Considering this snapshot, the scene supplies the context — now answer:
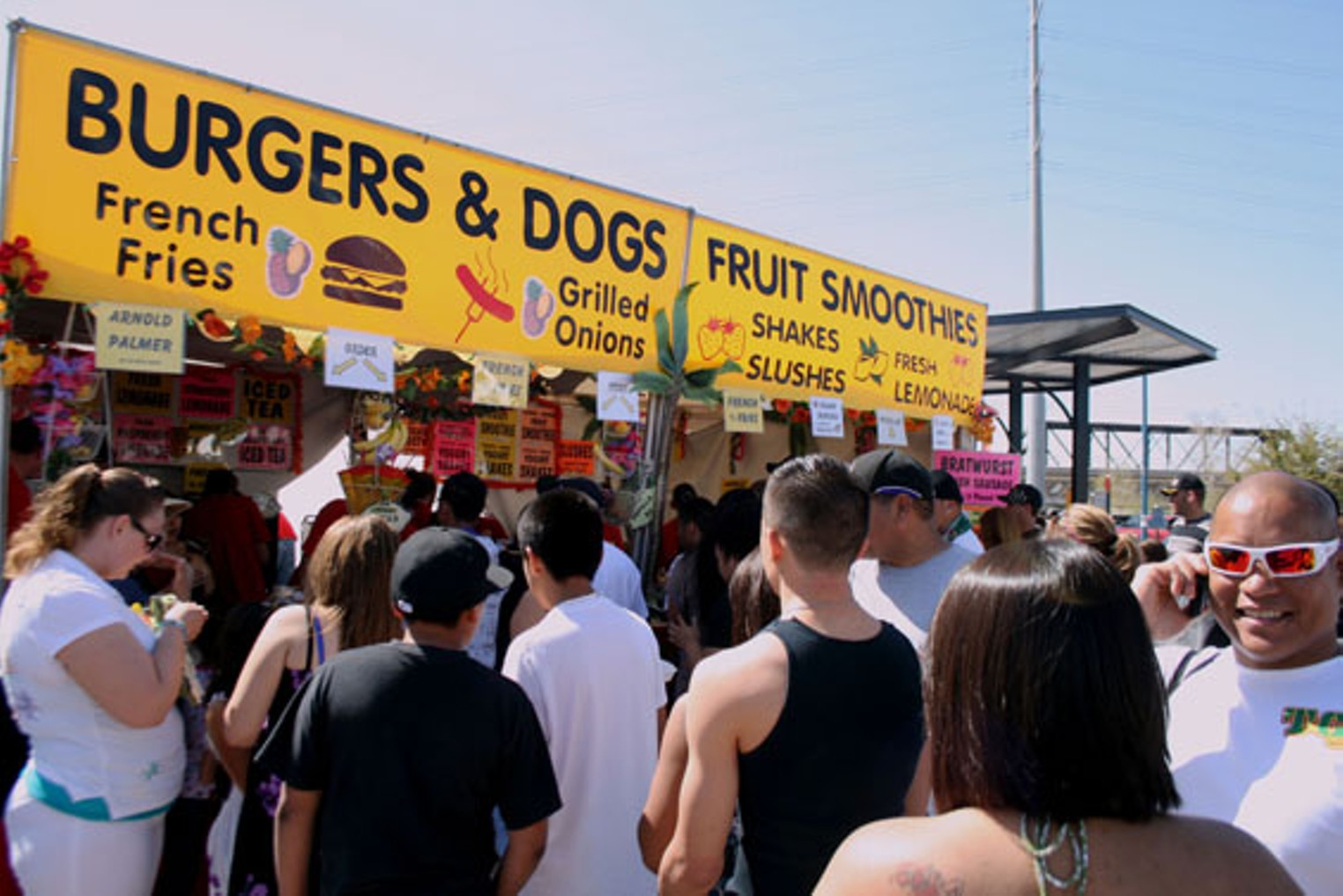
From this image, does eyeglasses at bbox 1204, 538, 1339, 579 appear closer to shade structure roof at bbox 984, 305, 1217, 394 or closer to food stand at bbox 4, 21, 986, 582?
food stand at bbox 4, 21, 986, 582

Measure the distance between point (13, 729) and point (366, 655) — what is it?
1.75m

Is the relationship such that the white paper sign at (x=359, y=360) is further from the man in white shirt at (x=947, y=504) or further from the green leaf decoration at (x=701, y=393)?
the man in white shirt at (x=947, y=504)

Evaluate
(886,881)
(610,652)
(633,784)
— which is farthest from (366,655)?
(886,881)

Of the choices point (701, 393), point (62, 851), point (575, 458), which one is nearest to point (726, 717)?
point (62, 851)

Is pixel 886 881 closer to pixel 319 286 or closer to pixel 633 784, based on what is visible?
pixel 633 784

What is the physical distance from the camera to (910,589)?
10.6 feet

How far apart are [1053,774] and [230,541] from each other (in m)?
6.01

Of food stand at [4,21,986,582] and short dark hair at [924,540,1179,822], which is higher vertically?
food stand at [4,21,986,582]

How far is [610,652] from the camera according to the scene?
2.75 meters

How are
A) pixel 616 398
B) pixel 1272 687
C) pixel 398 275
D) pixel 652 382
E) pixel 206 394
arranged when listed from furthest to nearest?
pixel 206 394 < pixel 652 382 < pixel 616 398 < pixel 398 275 < pixel 1272 687

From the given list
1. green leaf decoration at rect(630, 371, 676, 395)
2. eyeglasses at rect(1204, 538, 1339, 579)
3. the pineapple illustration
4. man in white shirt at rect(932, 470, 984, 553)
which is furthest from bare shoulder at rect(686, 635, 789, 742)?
the pineapple illustration

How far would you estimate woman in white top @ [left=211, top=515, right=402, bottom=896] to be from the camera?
267cm

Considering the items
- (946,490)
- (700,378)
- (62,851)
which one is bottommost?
(62,851)

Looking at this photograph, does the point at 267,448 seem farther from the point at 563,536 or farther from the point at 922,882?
the point at 922,882
